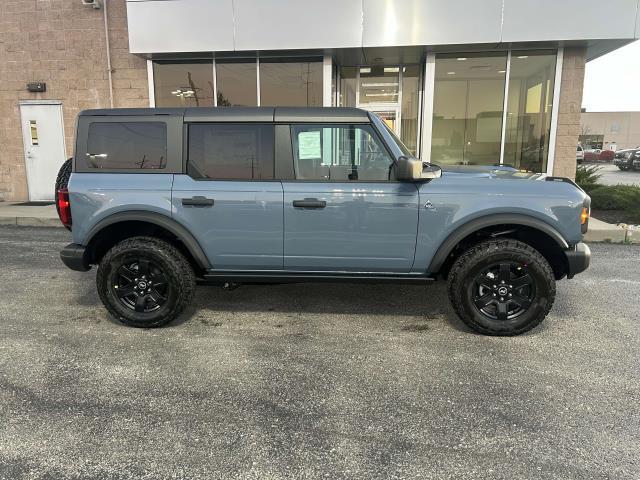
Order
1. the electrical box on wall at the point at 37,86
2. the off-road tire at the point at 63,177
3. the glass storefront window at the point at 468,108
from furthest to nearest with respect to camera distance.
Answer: the electrical box on wall at the point at 37,86, the glass storefront window at the point at 468,108, the off-road tire at the point at 63,177

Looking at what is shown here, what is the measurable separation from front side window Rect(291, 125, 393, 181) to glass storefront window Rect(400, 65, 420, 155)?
7454mm

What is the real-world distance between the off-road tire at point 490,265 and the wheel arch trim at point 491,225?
159 millimetres

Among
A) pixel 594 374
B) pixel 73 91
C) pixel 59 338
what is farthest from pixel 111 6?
pixel 594 374

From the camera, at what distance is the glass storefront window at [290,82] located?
10.3 metres

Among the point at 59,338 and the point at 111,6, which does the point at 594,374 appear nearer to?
the point at 59,338

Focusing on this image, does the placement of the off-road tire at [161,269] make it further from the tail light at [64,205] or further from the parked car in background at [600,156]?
the parked car in background at [600,156]

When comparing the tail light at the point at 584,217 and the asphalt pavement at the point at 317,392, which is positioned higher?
the tail light at the point at 584,217

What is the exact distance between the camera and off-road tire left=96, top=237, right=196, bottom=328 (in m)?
4.00

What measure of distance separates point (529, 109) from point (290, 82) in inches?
205

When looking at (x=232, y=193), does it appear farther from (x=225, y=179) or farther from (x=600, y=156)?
(x=600, y=156)

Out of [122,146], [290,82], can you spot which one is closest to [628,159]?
[290,82]

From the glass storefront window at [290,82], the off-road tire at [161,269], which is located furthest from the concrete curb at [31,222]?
the off-road tire at [161,269]

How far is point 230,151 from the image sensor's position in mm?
4008

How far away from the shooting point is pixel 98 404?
2957 millimetres
